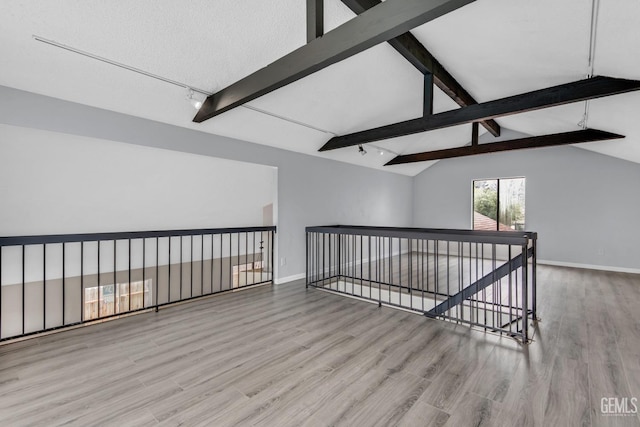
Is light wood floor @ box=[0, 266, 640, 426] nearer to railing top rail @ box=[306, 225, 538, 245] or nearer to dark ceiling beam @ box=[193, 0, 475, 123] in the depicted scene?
railing top rail @ box=[306, 225, 538, 245]

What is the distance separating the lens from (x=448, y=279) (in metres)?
4.90

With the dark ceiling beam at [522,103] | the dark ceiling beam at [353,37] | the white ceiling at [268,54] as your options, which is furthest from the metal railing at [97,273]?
the dark ceiling beam at [522,103]

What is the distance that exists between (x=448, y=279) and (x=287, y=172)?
→ 3.48 metres

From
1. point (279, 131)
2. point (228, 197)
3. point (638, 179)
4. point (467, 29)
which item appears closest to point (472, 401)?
point (467, 29)

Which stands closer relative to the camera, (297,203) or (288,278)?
(288,278)

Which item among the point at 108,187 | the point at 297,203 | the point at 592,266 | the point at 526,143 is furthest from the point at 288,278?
the point at 592,266

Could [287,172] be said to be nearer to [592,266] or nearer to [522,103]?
[522,103]

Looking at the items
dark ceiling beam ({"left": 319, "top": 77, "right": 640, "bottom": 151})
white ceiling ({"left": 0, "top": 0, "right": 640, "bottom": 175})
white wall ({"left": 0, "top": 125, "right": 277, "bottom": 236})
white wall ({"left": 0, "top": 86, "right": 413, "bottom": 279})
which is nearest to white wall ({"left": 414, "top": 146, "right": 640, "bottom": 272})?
white ceiling ({"left": 0, "top": 0, "right": 640, "bottom": 175})

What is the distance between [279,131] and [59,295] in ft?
17.9

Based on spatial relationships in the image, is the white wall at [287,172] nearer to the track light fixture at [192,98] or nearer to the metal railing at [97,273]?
the metal railing at [97,273]

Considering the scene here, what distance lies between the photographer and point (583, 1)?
77.5 inches

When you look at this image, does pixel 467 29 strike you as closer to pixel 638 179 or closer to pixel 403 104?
pixel 403 104

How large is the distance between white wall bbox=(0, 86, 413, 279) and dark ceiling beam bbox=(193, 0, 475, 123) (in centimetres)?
160

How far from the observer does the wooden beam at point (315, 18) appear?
2066 mm
